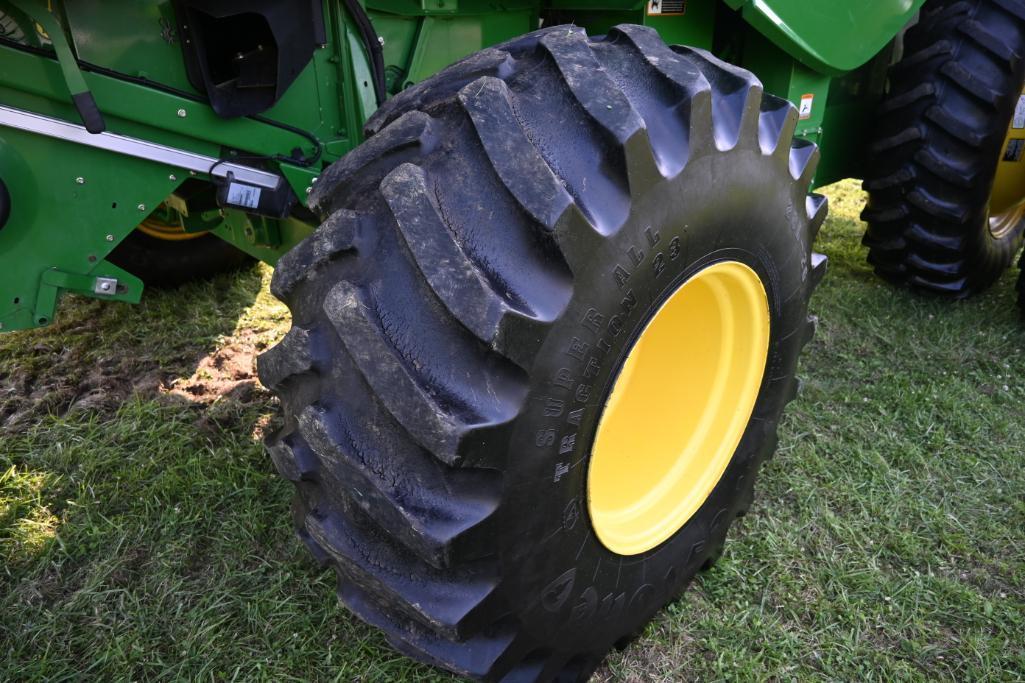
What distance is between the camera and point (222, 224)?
2521 mm

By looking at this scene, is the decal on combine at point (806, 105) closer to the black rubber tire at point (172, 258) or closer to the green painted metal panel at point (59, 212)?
the green painted metal panel at point (59, 212)

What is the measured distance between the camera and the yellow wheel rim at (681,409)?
1.79 meters

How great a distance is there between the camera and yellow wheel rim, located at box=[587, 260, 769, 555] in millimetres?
1786

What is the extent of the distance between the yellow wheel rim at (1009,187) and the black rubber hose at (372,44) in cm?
254

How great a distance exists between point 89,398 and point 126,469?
0.50 meters

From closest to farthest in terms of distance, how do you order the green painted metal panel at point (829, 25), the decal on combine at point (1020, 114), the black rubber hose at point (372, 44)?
the black rubber hose at point (372, 44) → the green painted metal panel at point (829, 25) → the decal on combine at point (1020, 114)

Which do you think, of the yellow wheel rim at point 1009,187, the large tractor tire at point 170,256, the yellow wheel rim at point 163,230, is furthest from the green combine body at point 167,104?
the yellow wheel rim at point 1009,187

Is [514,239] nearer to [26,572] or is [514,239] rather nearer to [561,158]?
[561,158]

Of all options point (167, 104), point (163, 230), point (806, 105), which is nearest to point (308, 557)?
point (167, 104)

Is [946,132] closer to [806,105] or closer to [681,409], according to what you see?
[806,105]

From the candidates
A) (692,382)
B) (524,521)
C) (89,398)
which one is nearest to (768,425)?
(692,382)

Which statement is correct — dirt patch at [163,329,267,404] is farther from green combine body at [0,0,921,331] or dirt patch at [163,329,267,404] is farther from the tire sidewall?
the tire sidewall

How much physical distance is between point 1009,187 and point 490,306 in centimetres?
335

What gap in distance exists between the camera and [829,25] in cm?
222
